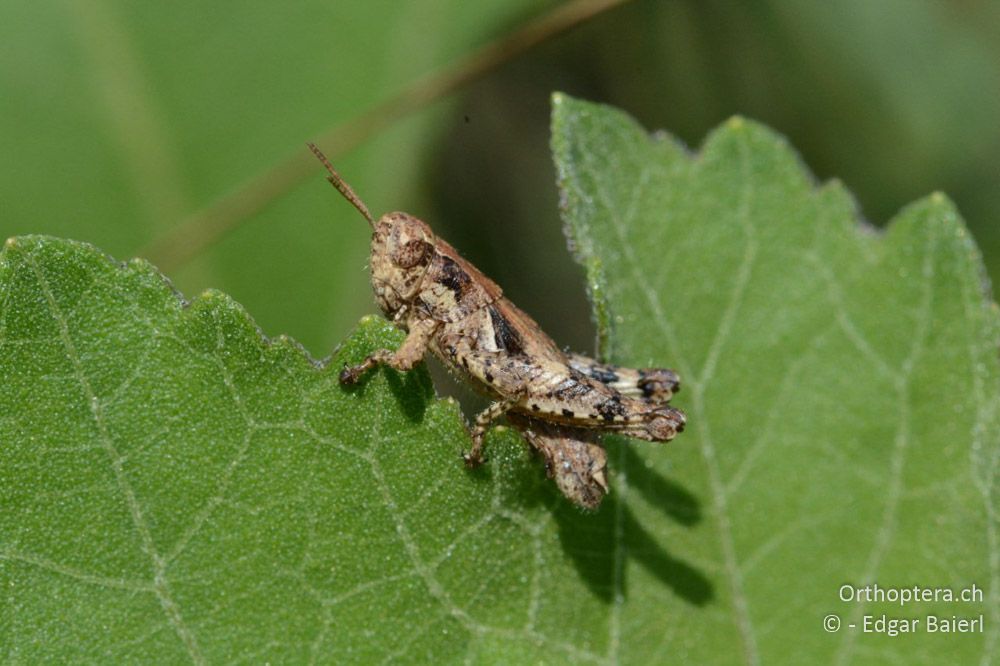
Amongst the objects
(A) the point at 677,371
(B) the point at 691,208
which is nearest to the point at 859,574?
(A) the point at 677,371

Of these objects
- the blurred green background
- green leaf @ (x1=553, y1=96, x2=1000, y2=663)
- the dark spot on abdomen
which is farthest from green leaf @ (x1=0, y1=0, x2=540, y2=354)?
green leaf @ (x1=553, y1=96, x2=1000, y2=663)

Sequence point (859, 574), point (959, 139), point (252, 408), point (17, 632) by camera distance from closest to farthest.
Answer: point (17, 632) < point (252, 408) < point (859, 574) < point (959, 139)

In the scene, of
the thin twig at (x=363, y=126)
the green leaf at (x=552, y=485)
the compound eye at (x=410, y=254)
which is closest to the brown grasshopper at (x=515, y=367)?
the compound eye at (x=410, y=254)

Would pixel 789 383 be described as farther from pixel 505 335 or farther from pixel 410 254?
pixel 410 254

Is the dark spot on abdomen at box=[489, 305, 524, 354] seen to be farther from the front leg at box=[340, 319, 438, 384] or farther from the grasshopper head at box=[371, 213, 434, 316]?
the front leg at box=[340, 319, 438, 384]

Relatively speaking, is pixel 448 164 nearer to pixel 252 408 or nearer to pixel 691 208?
pixel 691 208

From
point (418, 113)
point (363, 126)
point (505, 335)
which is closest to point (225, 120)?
point (363, 126)

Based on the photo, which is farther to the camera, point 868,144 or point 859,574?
point 868,144
